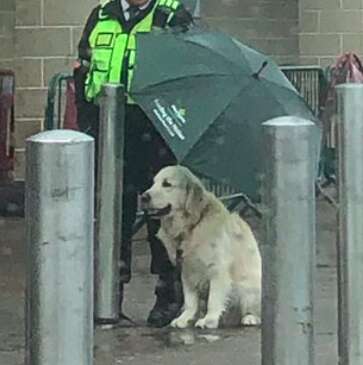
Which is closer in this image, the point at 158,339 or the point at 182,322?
the point at 158,339

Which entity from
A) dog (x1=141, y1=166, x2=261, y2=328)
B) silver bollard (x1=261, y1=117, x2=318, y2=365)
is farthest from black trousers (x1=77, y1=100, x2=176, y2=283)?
silver bollard (x1=261, y1=117, x2=318, y2=365)

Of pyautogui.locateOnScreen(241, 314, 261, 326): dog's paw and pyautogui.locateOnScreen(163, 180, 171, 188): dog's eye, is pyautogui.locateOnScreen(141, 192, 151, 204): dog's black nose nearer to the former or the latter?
pyautogui.locateOnScreen(163, 180, 171, 188): dog's eye

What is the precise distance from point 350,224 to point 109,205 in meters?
2.30

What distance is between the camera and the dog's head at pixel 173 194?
26.1 feet

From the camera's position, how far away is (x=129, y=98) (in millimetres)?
7980

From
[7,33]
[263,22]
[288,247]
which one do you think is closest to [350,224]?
[288,247]

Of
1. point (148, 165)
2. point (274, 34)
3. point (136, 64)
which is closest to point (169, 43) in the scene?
point (136, 64)

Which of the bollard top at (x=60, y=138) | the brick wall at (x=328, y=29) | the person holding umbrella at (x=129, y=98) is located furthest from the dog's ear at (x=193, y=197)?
the brick wall at (x=328, y=29)

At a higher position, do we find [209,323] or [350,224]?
[350,224]

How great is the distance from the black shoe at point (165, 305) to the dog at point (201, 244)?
110 mm

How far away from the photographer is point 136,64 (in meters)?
7.86

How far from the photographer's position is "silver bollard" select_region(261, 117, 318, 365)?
5523 millimetres

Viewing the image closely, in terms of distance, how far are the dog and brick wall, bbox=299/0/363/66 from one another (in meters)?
8.12

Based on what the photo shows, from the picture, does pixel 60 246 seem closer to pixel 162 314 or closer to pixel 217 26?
pixel 162 314
